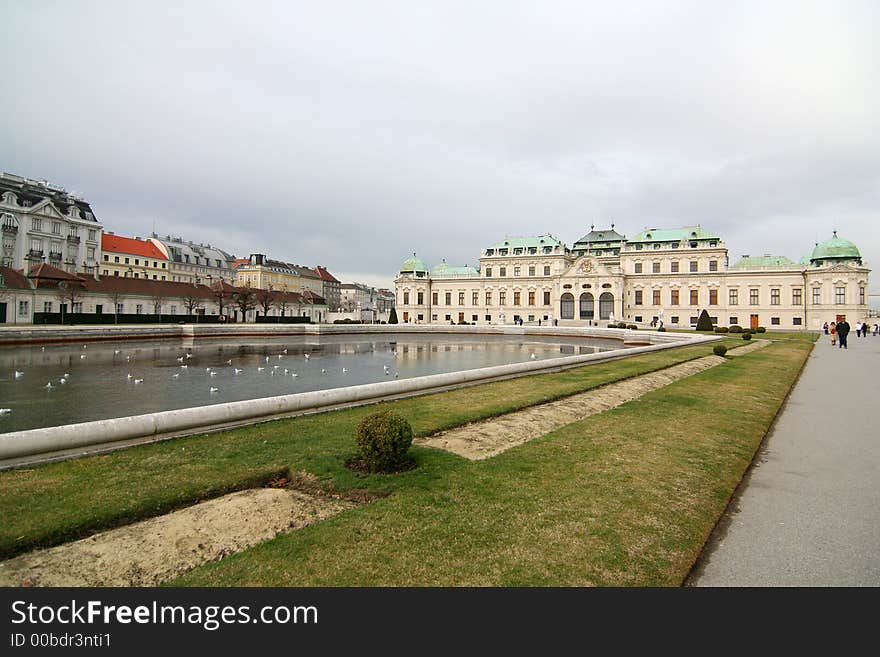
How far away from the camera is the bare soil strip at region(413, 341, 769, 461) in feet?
28.2

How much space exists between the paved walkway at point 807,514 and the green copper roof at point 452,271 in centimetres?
8887

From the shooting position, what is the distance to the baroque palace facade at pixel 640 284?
72.6 m

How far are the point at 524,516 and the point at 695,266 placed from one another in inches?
3431

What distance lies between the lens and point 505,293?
94.2m

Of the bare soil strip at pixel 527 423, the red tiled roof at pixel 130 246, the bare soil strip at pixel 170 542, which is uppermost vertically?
the red tiled roof at pixel 130 246

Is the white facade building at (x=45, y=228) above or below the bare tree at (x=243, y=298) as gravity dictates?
above

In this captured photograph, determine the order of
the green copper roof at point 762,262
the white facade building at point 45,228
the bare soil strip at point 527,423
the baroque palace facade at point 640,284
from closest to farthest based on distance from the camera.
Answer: the bare soil strip at point 527,423, the white facade building at point 45,228, the baroque palace facade at point 640,284, the green copper roof at point 762,262

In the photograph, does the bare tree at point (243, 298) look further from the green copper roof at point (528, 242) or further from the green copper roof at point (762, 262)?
the green copper roof at point (762, 262)

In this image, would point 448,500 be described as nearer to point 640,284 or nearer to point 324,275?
point 640,284

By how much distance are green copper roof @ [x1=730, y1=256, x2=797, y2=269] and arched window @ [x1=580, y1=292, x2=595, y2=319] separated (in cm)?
2343

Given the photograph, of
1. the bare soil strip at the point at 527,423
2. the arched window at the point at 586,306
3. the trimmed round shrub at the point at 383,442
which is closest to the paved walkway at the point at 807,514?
the bare soil strip at the point at 527,423
